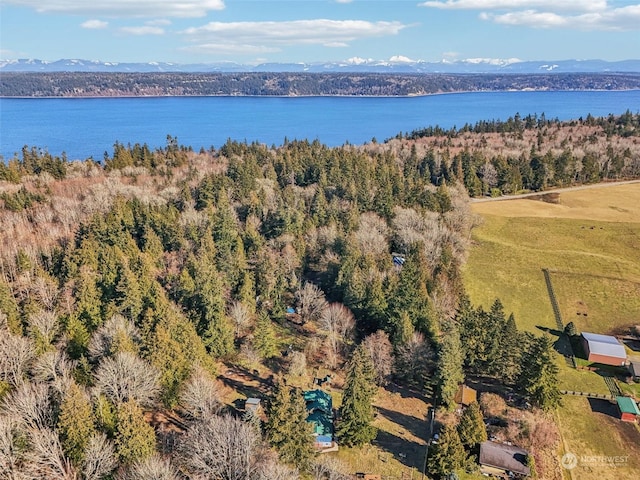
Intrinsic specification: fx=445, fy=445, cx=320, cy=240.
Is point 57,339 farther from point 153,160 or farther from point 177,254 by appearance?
point 153,160

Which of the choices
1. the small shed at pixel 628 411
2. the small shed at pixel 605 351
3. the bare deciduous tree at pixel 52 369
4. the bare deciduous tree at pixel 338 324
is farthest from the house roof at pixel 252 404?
the small shed at pixel 605 351

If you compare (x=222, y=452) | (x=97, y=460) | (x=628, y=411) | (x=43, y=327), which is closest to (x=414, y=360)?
(x=628, y=411)

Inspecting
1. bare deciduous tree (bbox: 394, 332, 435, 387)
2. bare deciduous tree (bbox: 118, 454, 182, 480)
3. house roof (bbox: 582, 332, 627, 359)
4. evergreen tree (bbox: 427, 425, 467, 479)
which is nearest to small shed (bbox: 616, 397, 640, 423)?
house roof (bbox: 582, 332, 627, 359)

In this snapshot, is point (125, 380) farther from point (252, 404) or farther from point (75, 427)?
point (252, 404)

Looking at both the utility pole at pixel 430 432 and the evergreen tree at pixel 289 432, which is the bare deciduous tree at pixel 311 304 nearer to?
the utility pole at pixel 430 432

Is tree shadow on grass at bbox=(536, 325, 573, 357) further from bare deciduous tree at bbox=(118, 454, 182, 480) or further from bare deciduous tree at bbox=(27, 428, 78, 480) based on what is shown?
bare deciduous tree at bbox=(27, 428, 78, 480)

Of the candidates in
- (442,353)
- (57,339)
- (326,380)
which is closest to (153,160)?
(57,339)
